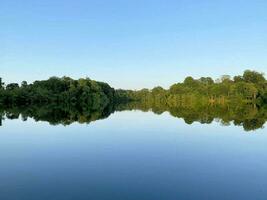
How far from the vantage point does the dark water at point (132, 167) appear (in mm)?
10055

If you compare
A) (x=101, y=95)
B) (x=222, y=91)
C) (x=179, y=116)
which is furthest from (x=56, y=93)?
(x=179, y=116)

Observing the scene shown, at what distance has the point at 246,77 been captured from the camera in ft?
331

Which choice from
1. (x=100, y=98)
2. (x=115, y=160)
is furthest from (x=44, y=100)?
(x=115, y=160)

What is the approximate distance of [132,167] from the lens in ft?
44.3

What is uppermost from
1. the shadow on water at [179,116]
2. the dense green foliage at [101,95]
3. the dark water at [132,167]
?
the dense green foliage at [101,95]

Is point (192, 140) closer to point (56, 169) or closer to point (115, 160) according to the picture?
point (115, 160)

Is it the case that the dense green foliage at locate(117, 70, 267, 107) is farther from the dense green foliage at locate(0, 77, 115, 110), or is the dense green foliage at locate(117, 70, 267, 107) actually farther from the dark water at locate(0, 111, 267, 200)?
the dark water at locate(0, 111, 267, 200)

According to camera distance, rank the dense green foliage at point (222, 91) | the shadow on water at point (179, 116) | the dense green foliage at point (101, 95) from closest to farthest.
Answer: the shadow on water at point (179, 116) → the dense green foliage at point (101, 95) → the dense green foliage at point (222, 91)

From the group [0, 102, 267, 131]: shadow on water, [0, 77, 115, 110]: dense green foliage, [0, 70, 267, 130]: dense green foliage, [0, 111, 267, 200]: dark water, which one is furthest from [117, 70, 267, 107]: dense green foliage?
[0, 111, 267, 200]: dark water

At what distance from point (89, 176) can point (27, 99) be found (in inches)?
2682

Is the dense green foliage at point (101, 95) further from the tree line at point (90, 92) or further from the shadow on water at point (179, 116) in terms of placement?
the shadow on water at point (179, 116)

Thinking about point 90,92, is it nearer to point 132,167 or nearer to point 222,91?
point 222,91

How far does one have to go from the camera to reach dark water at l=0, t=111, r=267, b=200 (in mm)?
10055

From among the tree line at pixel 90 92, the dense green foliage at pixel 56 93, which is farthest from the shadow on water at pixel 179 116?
the dense green foliage at pixel 56 93
